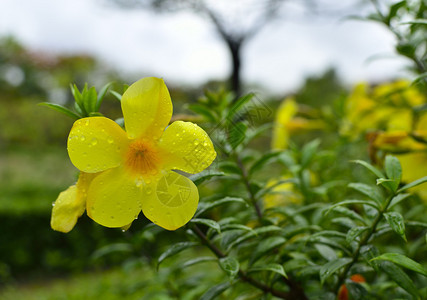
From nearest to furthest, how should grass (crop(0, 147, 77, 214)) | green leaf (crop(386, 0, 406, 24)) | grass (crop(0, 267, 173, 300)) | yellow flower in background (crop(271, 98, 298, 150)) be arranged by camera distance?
green leaf (crop(386, 0, 406, 24)) → yellow flower in background (crop(271, 98, 298, 150)) → grass (crop(0, 267, 173, 300)) → grass (crop(0, 147, 77, 214))

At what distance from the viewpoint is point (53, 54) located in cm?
1922

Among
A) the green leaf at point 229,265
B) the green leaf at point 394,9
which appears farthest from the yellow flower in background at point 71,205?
the green leaf at point 394,9

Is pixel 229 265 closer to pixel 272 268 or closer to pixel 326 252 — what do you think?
pixel 272 268

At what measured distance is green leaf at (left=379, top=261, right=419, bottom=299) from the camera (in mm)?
500

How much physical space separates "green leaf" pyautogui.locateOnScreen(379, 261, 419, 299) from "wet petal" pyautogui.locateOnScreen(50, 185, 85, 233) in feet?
1.42

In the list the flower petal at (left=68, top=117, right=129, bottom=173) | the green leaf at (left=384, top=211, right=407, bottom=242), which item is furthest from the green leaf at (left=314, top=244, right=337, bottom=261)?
the flower petal at (left=68, top=117, right=129, bottom=173)

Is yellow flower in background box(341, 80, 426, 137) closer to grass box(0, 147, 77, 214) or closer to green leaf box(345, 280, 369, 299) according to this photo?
green leaf box(345, 280, 369, 299)

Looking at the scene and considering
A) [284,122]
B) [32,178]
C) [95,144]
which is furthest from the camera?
[32,178]

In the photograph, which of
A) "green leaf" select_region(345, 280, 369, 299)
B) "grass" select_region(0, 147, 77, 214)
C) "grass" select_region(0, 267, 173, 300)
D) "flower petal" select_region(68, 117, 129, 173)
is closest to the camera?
"flower petal" select_region(68, 117, 129, 173)

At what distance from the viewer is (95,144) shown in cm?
46

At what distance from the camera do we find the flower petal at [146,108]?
47cm

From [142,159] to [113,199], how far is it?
7 cm

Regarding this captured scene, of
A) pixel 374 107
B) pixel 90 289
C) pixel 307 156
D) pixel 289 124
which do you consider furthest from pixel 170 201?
pixel 90 289

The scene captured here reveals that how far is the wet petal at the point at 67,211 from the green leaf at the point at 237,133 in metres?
0.28
